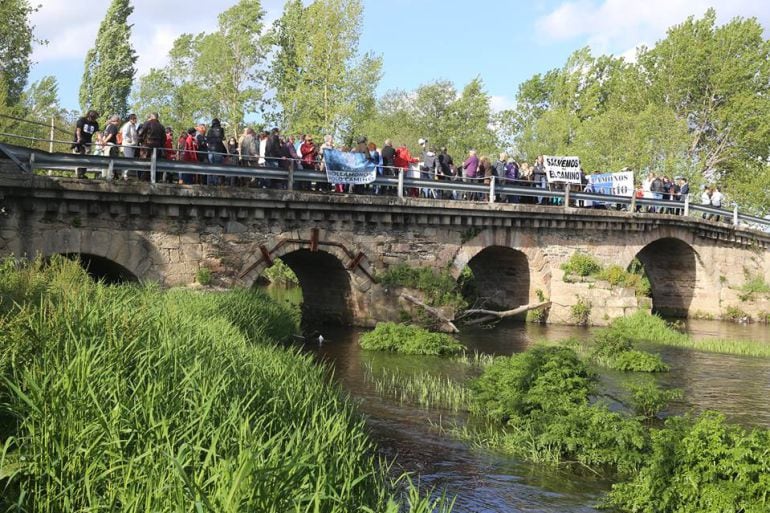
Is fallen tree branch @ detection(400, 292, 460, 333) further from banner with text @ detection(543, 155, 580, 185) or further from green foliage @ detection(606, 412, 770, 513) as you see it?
green foliage @ detection(606, 412, 770, 513)

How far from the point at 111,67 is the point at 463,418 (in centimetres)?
4378

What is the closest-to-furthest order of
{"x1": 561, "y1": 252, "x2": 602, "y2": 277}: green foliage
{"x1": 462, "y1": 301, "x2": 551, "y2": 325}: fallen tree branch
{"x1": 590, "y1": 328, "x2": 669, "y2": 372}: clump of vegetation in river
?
{"x1": 590, "y1": 328, "x2": 669, "y2": 372}: clump of vegetation in river
{"x1": 462, "y1": 301, "x2": 551, "y2": 325}: fallen tree branch
{"x1": 561, "y1": 252, "x2": 602, "y2": 277}: green foliage

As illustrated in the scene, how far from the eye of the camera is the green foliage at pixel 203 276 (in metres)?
17.9

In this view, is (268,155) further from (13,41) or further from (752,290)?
(13,41)

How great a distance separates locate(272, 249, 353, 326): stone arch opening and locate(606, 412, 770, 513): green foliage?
1355 centimetres

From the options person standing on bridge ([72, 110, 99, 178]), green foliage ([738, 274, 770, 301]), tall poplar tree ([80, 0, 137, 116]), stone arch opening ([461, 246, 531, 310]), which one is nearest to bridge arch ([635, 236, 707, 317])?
green foliage ([738, 274, 770, 301])

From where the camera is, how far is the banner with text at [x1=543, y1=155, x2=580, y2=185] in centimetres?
2622

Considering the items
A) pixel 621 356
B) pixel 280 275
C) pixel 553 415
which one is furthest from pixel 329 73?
pixel 553 415

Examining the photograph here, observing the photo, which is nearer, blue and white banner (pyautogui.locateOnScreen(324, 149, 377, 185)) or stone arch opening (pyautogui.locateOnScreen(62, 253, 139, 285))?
stone arch opening (pyautogui.locateOnScreen(62, 253, 139, 285))

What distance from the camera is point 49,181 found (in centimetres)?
1546

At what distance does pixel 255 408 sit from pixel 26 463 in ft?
7.78

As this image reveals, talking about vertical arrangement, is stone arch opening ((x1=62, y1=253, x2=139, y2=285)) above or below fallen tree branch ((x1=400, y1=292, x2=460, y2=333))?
above

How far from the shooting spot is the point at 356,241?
68.0 feet

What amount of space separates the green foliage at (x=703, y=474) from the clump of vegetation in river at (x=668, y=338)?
11.7 metres
